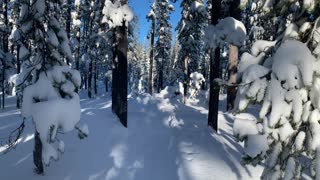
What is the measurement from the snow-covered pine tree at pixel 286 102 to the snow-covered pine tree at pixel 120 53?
8717 millimetres

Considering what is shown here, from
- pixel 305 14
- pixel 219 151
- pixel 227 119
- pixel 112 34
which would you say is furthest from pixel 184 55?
pixel 305 14

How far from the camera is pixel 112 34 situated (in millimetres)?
15688

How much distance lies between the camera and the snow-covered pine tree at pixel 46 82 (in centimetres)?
818

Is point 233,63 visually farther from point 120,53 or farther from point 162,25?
point 162,25

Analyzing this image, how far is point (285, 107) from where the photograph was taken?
5.41m

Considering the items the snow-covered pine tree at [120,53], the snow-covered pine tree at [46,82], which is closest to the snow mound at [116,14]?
the snow-covered pine tree at [120,53]

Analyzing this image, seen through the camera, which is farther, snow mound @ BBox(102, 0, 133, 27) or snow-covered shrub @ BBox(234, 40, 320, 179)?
snow mound @ BBox(102, 0, 133, 27)

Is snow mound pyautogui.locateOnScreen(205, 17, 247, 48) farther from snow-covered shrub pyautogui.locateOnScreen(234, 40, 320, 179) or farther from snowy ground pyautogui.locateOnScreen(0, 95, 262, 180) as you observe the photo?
snow-covered shrub pyautogui.locateOnScreen(234, 40, 320, 179)

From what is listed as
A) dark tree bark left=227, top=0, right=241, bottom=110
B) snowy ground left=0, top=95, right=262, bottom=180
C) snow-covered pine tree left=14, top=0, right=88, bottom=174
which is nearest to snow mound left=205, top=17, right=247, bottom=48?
dark tree bark left=227, top=0, right=241, bottom=110

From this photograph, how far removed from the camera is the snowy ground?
9.72m

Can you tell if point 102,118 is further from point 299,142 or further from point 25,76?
point 299,142

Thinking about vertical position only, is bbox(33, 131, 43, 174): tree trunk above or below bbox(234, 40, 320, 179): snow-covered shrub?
below

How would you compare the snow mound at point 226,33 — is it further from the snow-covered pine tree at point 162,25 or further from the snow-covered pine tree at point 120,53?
the snow-covered pine tree at point 162,25

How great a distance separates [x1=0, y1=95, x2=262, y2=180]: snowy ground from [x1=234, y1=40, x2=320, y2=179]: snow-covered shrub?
158 inches
